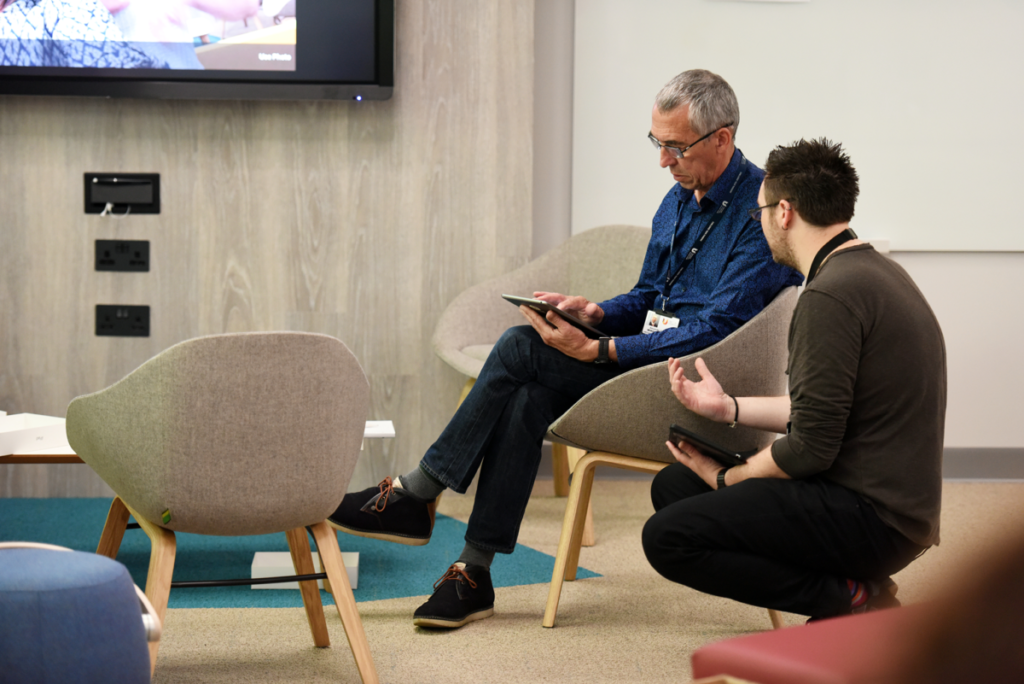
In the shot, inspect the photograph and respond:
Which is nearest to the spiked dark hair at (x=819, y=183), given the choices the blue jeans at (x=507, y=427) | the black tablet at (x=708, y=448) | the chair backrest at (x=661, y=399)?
the chair backrest at (x=661, y=399)

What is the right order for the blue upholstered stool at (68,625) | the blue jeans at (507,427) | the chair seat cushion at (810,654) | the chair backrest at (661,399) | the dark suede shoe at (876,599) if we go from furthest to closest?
the blue jeans at (507,427)
the chair backrest at (661,399)
the dark suede shoe at (876,599)
the blue upholstered stool at (68,625)
the chair seat cushion at (810,654)

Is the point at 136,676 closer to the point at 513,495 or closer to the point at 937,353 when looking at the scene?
the point at 513,495

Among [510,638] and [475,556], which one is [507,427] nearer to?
[475,556]

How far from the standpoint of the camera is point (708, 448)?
176cm

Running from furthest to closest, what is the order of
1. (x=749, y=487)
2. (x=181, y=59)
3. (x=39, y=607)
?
1. (x=181, y=59)
2. (x=749, y=487)
3. (x=39, y=607)

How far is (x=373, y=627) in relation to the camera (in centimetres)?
204

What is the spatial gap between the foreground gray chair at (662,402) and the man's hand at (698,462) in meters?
0.16

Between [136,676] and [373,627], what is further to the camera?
[373,627]

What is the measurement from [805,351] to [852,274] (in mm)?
152

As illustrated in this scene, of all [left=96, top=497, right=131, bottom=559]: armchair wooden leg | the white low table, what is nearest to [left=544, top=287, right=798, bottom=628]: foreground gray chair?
the white low table

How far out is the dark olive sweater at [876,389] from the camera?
150cm

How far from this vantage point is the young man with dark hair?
4.92 feet

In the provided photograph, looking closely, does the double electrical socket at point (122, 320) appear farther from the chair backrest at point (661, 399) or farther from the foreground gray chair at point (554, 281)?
the chair backrest at point (661, 399)

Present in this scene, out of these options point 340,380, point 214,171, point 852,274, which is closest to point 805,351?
point 852,274
